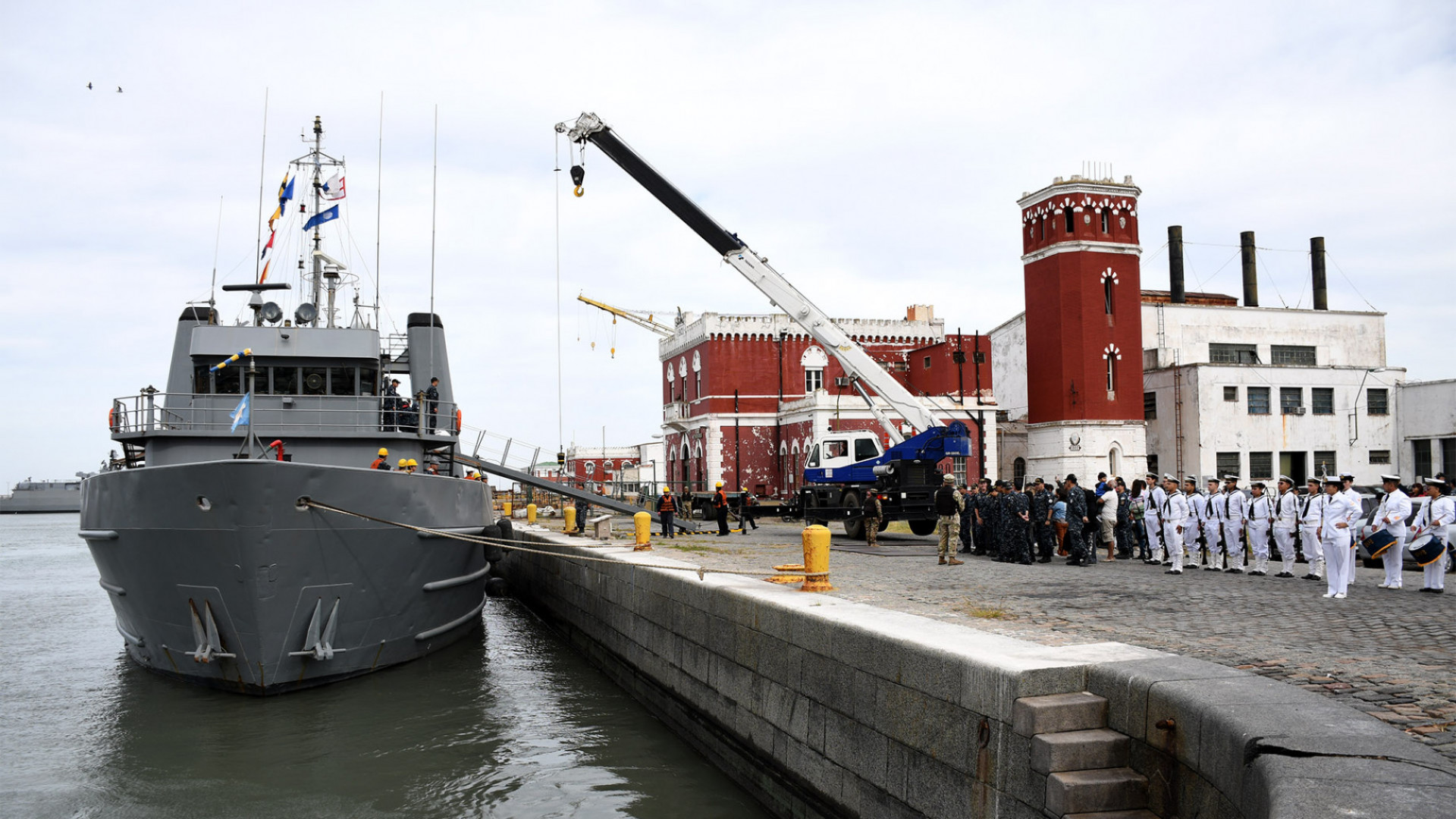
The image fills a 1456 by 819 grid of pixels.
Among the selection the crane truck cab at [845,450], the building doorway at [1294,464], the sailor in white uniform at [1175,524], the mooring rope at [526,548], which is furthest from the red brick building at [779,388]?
the mooring rope at [526,548]

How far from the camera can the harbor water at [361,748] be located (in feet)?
30.9

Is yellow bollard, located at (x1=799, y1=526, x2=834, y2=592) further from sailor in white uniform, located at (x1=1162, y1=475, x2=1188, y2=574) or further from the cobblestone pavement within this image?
sailor in white uniform, located at (x1=1162, y1=475, x2=1188, y2=574)

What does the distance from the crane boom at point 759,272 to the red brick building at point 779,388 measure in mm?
15702

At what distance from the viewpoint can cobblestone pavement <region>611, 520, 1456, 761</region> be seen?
20.1ft

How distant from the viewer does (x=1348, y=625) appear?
29.7ft

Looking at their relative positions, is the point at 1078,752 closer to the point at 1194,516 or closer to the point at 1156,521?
the point at 1194,516

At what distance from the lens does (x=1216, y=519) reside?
16.0m

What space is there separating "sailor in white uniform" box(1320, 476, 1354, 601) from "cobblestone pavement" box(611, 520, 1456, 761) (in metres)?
0.27

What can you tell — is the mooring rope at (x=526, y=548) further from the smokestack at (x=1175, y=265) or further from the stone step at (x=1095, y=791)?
the smokestack at (x=1175, y=265)

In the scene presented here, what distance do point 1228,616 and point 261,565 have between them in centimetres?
1065

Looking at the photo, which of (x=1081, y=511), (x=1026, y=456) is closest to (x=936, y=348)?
(x=1026, y=456)

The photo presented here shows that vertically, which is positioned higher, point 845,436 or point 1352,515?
point 845,436

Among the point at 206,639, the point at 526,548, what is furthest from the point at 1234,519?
the point at 206,639

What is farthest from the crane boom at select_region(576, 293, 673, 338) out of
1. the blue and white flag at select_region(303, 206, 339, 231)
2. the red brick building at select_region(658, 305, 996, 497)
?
the blue and white flag at select_region(303, 206, 339, 231)
